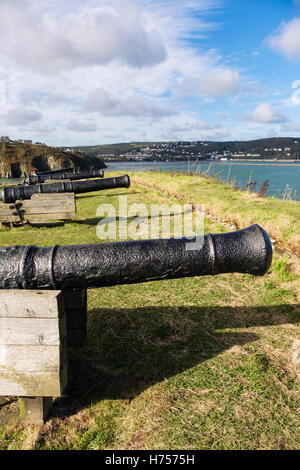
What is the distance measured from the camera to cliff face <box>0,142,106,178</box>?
84294 millimetres

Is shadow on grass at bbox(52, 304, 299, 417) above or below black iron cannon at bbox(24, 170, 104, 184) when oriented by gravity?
below

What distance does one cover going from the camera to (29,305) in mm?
2373

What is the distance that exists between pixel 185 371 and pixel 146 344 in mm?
679

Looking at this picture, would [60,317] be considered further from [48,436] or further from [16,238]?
[16,238]

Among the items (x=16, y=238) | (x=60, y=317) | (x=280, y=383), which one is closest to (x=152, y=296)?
(x=280, y=383)

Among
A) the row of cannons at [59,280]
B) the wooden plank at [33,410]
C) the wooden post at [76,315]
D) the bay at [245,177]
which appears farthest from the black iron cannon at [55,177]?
the wooden plank at [33,410]

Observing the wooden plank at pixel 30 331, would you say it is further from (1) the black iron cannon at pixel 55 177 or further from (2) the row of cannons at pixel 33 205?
(1) the black iron cannon at pixel 55 177

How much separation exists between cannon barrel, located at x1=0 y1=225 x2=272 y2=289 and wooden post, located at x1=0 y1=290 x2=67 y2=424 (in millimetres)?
228

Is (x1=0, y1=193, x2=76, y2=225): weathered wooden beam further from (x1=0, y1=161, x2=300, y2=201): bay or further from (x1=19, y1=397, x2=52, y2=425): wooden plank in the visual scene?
(x1=0, y1=161, x2=300, y2=201): bay

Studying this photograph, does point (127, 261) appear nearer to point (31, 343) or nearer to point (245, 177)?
point (31, 343)

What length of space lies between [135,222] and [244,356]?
7716 millimetres

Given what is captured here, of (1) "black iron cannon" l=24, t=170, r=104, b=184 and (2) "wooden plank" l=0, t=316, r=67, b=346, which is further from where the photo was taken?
(1) "black iron cannon" l=24, t=170, r=104, b=184

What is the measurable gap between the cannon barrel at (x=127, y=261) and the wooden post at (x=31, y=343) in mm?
228

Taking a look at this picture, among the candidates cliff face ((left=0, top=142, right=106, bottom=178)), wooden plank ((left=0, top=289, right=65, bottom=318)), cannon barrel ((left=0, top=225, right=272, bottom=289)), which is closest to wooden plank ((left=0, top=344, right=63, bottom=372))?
wooden plank ((left=0, top=289, right=65, bottom=318))
